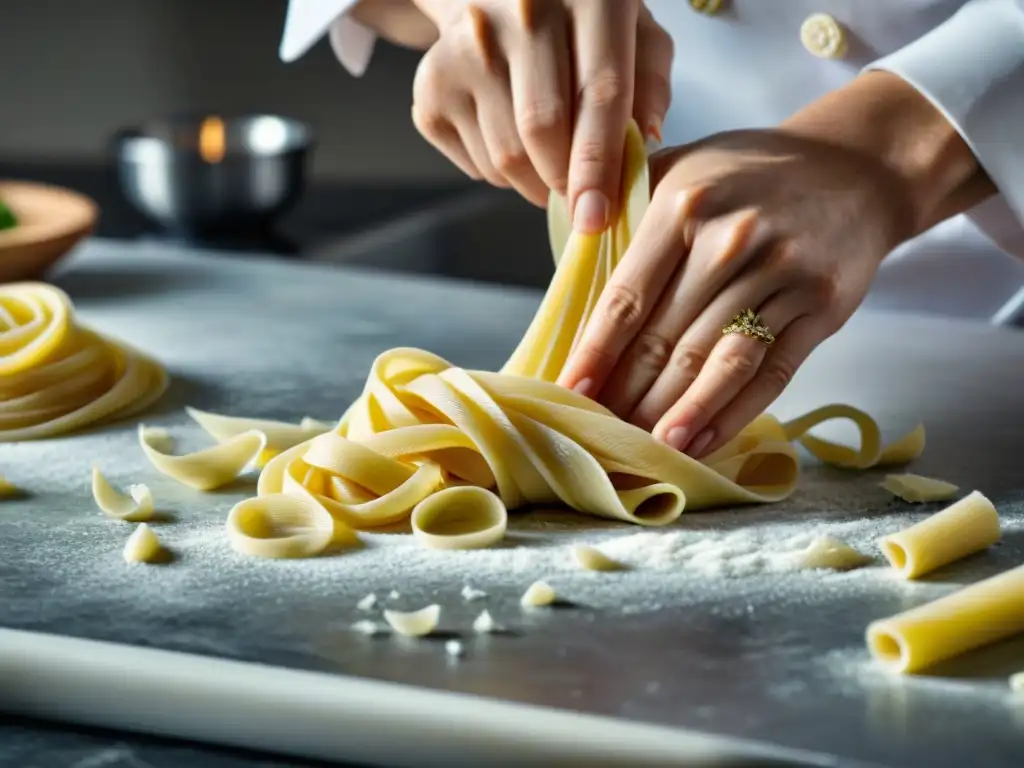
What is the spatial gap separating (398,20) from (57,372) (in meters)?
0.82

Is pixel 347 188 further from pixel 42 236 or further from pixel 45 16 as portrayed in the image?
pixel 42 236

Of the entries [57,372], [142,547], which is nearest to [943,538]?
[142,547]

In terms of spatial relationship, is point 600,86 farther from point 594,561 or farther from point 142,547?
point 142,547

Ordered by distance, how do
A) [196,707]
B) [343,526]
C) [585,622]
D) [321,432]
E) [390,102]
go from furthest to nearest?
[390,102]
[321,432]
[343,526]
[585,622]
[196,707]

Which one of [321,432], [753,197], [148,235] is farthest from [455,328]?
[148,235]

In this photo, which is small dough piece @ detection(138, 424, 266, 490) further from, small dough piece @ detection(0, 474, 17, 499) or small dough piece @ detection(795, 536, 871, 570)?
small dough piece @ detection(795, 536, 871, 570)

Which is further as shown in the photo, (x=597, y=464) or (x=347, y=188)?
(x=347, y=188)

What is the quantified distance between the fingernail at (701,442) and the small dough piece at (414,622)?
1.43 feet

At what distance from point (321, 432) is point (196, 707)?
0.65 meters

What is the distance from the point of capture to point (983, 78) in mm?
1770

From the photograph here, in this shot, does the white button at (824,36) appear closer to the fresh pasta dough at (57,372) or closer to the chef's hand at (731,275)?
the chef's hand at (731,275)

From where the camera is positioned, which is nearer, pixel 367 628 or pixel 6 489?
pixel 367 628

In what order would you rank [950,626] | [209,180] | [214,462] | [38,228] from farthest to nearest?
[209,180] < [38,228] < [214,462] < [950,626]

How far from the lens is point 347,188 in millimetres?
4254
